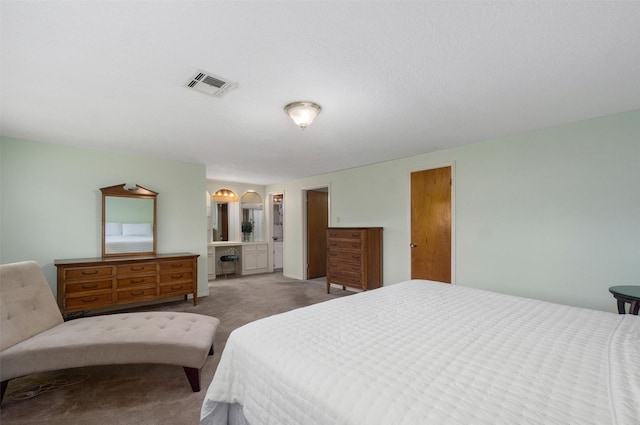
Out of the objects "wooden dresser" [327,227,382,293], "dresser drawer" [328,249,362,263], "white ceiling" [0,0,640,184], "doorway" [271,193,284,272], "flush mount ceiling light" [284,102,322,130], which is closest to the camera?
"white ceiling" [0,0,640,184]

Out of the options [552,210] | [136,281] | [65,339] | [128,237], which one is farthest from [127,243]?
[552,210]

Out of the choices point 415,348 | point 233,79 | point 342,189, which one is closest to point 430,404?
point 415,348

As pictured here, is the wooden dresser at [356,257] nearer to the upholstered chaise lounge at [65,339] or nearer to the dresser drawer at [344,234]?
the dresser drawer at [344,234]

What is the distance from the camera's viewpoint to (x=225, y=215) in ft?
22.2

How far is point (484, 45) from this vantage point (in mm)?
1570

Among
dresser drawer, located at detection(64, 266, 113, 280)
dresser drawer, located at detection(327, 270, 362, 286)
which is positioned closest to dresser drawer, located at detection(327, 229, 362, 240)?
dresser drawer, located at detection(327, 270, 362, 286)

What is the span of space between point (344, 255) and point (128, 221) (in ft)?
11.2

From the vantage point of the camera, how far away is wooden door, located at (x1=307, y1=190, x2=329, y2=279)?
619 centimetres

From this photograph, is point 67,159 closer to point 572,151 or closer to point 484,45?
point 484,45

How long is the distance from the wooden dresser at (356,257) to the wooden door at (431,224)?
601mm

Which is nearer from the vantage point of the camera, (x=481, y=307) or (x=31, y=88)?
(x=481, y=307)

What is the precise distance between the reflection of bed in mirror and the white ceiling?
1.44m

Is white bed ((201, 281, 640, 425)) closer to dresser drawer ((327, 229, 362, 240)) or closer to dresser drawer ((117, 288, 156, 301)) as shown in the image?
dresser drawer ((327, 229, 362, 240))

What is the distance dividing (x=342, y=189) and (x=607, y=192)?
359 cm
